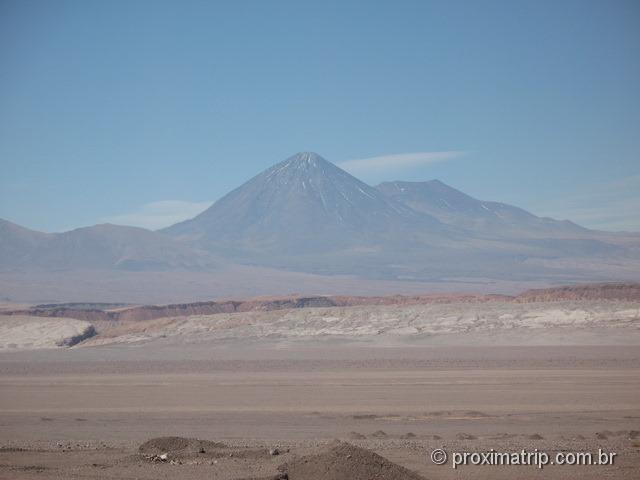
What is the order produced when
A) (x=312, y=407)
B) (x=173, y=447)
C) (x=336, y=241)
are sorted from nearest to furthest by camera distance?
(x=173, y=447)
(x=312, y=407)
(x=336, y=241)

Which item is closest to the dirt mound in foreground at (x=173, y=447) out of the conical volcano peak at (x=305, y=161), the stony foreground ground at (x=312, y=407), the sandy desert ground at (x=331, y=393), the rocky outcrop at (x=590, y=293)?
the sandy desert ground at (x=331, y=393)

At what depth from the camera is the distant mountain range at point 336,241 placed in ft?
370

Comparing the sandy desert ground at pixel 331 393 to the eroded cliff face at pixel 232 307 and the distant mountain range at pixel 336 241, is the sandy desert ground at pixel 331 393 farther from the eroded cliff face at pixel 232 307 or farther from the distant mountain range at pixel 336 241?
the distant mountain range at pixel 336 241

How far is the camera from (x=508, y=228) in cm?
15912

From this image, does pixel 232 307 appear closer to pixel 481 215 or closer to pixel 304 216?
pixel 304 216

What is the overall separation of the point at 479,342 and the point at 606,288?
51.8ft

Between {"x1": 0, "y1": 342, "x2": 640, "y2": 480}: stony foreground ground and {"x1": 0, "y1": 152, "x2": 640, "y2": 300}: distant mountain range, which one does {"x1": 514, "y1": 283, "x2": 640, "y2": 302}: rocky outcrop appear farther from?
{"x1": 0, "y1": 152, "x2": 640, "y2": 300}: distant mountain range

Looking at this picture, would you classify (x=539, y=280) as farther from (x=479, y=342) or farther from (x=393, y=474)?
(x=393, y=474)

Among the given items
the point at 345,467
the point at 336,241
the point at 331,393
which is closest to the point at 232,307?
the point at 331,393

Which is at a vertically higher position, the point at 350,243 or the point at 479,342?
the point at 350,243

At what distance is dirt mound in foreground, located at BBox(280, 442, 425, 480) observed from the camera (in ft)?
28.2

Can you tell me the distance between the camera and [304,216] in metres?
155

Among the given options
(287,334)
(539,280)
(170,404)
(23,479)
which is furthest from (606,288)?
(539,280)

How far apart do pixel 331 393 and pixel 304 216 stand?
137125 millimetres
